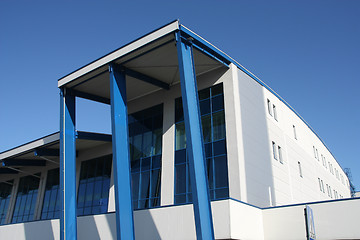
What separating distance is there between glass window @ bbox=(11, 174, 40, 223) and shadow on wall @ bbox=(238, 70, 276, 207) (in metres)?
21.9

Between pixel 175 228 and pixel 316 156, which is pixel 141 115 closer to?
pixel 175 228

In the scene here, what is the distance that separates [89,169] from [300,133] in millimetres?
18853

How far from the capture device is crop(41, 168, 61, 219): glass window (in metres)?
32.1

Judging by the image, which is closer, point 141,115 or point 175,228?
point 175,228

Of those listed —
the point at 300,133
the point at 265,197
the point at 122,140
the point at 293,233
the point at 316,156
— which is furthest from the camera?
the point at 316,156

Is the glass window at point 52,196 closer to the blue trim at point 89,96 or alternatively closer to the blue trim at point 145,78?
the blue trim at point 89,96

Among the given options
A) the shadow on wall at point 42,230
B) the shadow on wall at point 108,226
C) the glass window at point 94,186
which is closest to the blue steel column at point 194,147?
the shadow on wall at point 108,226

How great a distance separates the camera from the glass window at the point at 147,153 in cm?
2444

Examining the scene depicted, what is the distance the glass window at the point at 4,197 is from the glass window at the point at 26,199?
1.93 meters

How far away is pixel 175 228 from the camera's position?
19094 millimetres

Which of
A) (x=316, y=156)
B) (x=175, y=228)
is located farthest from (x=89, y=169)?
(x=316, y=156)

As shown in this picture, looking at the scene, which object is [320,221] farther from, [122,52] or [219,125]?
[122,52]

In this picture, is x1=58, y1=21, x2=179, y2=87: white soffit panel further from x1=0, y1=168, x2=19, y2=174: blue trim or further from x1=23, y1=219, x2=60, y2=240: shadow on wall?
x1=0, y1=168, x2=19, y2=174: blue trim

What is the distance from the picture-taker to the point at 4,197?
128 ft
